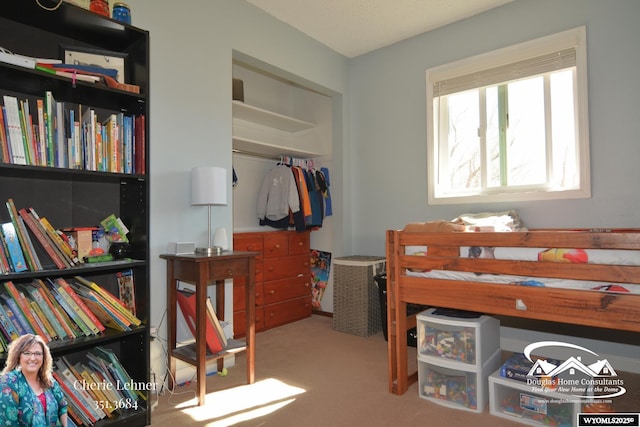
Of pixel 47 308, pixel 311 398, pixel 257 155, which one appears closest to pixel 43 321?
pixel 47 308

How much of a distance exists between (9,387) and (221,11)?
250cm

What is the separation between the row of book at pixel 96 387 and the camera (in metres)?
1.68

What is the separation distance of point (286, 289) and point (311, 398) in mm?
1660

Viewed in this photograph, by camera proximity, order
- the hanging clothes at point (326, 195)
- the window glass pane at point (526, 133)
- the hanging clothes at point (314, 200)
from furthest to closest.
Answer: the hanging clothes at point (326, 195) < the hanging clothes at point (314, 200) < the window glass pane at point (526, 133)

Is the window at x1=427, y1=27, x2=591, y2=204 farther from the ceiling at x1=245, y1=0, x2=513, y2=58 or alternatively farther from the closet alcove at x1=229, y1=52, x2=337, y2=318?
the closet alcove at x1=229, y1=52, x2=337, y2=318

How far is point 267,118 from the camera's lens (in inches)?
144

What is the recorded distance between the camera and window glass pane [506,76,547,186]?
2.85 metres

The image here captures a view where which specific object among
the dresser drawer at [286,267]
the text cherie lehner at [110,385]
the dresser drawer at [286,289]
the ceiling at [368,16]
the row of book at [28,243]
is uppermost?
the ceiling at [368,16]

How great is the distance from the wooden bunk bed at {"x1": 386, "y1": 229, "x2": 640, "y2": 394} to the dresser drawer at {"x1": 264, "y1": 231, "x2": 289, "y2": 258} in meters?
1.59

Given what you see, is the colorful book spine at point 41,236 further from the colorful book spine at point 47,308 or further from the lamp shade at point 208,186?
the lamp shade at point 208,186

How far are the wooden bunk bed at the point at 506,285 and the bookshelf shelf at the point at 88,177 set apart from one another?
1.32 m

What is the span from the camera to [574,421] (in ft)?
5.64

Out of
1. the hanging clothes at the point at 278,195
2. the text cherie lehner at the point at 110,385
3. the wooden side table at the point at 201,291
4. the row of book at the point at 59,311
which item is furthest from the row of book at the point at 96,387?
the hanging clothes at the point at 278,195

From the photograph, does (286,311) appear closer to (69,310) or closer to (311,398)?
(311,398)
